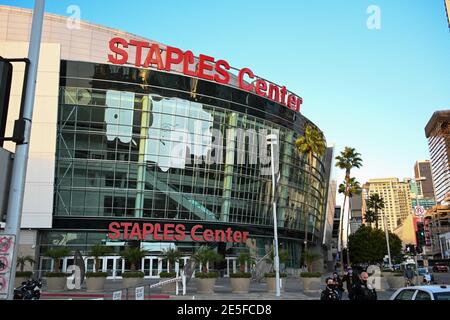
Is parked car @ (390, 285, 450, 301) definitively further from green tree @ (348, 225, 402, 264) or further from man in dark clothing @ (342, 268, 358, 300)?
green tree @ (348, 225, 402, 264)

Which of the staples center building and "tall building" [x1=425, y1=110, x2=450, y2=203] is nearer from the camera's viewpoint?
the staples center building

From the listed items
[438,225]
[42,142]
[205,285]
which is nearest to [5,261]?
[205,285]

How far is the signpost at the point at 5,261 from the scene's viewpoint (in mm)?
4566

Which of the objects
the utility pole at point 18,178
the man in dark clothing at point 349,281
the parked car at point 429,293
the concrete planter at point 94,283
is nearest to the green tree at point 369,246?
the man in dark clothing at point 349,281

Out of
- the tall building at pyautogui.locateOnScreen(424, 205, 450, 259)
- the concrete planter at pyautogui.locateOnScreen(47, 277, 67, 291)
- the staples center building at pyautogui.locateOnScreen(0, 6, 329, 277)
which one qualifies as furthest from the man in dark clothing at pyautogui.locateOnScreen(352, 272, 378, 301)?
the tall building at pyautogui.locateOnScreen(424, 205, 450, 259)

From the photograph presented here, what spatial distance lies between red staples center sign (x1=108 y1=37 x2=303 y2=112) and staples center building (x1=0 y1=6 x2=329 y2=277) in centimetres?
19

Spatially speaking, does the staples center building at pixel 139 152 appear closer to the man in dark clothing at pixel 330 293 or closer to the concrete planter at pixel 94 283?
the concrete planter at pixel 94 283

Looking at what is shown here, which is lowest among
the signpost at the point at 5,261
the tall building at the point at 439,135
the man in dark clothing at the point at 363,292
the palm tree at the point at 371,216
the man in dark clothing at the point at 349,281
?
the man in dark clothing at the point at 349,281

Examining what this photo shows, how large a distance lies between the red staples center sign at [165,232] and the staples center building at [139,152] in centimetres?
14

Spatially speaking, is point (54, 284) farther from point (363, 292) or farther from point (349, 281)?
point (363, 292)

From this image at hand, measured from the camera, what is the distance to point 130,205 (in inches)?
1948

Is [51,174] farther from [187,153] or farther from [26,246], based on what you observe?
[187,153]

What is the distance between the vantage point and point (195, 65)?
5522 cm

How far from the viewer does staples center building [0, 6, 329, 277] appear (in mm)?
46906
